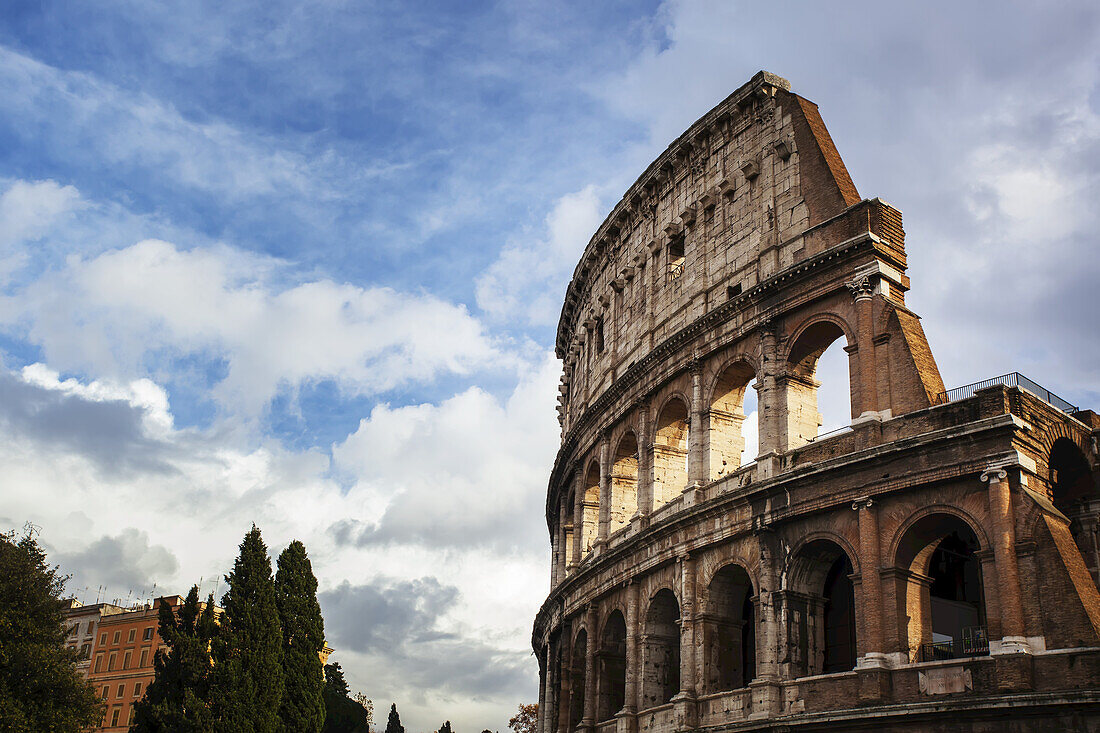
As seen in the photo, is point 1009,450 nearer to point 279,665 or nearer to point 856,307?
point 856,307

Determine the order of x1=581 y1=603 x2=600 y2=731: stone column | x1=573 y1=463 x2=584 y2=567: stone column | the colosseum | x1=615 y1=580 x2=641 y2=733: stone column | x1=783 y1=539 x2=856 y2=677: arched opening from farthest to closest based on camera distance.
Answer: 1. x1=573 y1=463 x2=584 y2=567: stone column
2. x1=581 y1=603 x2=600 y2=731: stone column
3. x1=615 y1=580 x2=641 y2=733: stone column
4. x1=783 y1=539 x2=856 y2=677: arched opening
5. the colosseum

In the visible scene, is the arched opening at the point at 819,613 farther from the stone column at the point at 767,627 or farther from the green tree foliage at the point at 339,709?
the green tree foliage at the point at 339,709

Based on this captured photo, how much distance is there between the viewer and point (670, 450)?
27.8 m

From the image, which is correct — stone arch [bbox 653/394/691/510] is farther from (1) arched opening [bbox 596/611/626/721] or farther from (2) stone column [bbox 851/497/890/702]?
(2) stone column [bbox 851/497/890/702]

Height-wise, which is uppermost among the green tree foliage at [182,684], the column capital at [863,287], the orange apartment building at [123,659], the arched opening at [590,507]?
the column capital at [863,287]

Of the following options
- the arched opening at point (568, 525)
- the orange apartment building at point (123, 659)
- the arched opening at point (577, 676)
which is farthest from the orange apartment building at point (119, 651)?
the arched opening at point (577, 676)

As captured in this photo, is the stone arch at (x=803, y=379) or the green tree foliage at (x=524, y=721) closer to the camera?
the stone arch at (x=803, y=379)

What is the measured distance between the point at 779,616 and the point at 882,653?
265cm

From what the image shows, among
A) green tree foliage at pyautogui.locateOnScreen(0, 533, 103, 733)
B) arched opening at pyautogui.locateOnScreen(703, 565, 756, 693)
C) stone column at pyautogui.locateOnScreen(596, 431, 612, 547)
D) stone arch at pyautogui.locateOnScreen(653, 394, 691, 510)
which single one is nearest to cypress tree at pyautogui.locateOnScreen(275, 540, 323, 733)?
green tree foliage at pyautogui.locateOnScreen(0, 533, 103, 733)

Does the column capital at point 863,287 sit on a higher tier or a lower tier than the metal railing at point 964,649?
higher

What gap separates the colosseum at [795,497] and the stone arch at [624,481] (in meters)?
0.08

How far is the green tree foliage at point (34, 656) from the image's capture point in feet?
92.2

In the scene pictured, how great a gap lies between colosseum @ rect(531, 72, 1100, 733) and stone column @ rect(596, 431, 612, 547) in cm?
7

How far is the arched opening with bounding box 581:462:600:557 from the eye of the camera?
32.2 metres
